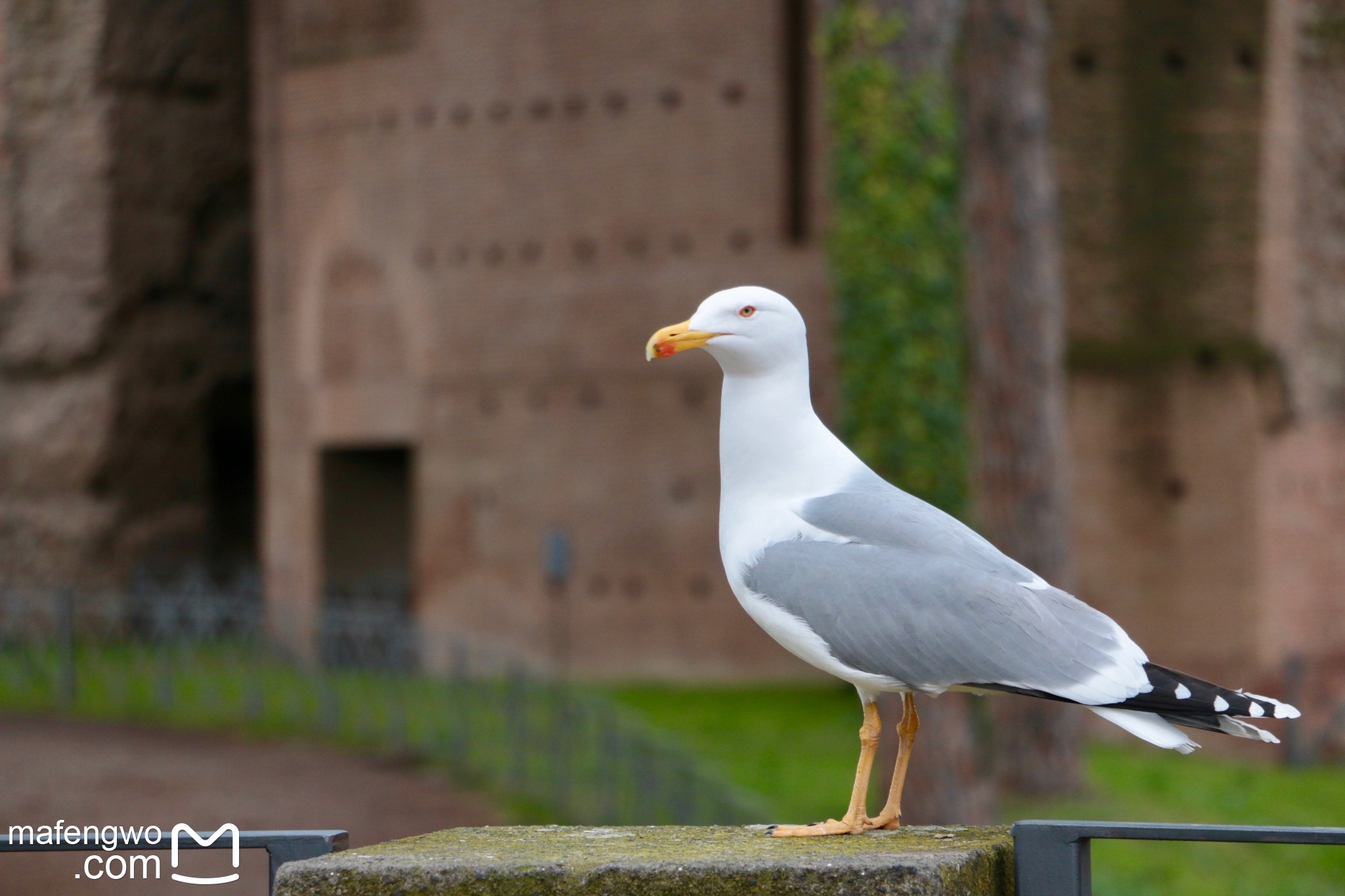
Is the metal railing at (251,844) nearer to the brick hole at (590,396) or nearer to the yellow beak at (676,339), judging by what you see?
the yellow beak at (676,339)

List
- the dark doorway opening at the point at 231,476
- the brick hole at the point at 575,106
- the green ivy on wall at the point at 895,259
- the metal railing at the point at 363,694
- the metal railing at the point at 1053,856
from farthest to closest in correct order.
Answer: the dark doorway opening at the point at 231,476 → the brick hole at the point at 575,106 → the metal railing at the point at 363,694 → the green ivy on wall at the point at 895,259 → the metal railing at the point at 1053,856

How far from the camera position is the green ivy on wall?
889 centimetres

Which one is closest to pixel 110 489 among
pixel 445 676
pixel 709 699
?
pixel 445 676

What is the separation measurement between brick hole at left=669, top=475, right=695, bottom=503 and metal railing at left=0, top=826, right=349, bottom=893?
11292 mm

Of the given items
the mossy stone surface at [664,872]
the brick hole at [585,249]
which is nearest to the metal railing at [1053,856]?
the mossy stone surface at [664,872]

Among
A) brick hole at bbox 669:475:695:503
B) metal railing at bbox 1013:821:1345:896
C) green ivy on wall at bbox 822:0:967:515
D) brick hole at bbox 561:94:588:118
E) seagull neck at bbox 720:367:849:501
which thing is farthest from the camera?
brick hole at bbox 561:94:588:118

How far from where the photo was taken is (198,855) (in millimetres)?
8391

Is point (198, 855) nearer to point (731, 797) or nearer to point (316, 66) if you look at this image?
point (731, 797)

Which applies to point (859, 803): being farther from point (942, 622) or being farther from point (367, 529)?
point (367, 529)

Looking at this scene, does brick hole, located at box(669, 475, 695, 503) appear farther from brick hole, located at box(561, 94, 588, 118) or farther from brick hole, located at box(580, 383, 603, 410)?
brick hole, located at box(561, 94, 588, 118)

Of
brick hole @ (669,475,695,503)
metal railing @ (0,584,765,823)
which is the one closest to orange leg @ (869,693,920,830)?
metal railing @ (0,584,765,823)

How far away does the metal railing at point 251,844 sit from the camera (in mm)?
2727

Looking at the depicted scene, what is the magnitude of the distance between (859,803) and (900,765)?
106 mm

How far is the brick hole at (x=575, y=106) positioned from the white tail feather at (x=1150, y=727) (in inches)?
483
